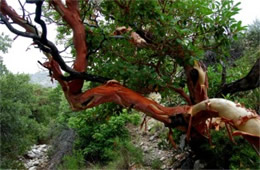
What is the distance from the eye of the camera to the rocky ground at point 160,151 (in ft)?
9.30

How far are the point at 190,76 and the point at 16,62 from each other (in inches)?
174

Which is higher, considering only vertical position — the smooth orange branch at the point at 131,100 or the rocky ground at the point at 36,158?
the smooth orange branch at the point at 131,100

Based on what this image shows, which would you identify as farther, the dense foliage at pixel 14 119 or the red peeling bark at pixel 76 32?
the dense foliage at pixel 14 119

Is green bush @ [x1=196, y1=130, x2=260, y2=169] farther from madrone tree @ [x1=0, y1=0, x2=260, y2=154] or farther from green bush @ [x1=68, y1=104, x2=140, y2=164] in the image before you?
green bush @ [x1=68, y1=104, x2=140, y2=164]

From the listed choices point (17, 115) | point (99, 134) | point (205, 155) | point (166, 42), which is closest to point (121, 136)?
point (99, 134)

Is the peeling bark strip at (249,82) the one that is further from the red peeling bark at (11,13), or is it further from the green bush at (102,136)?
the green bush at (102,136)

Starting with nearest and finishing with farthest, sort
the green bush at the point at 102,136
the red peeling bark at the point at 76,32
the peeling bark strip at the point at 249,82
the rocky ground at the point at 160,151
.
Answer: the peeling bark strip at the point at 249,82, the red peeling bark at the point at 76,32, the rocky ground at the point at 160,151, the green bush at the point at 102,136

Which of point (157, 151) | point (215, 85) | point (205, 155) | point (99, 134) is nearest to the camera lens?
point (205, 155)

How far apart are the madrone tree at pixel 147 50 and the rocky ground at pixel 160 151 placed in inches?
30.9

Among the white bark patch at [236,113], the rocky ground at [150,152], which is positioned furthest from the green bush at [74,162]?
the white bark patch at [236,113]

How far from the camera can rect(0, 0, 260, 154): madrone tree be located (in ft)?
5.31

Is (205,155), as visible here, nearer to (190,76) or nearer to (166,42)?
A: (190,76)

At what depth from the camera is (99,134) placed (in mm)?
4441

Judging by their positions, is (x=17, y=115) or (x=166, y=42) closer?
(x=166, y=42)
